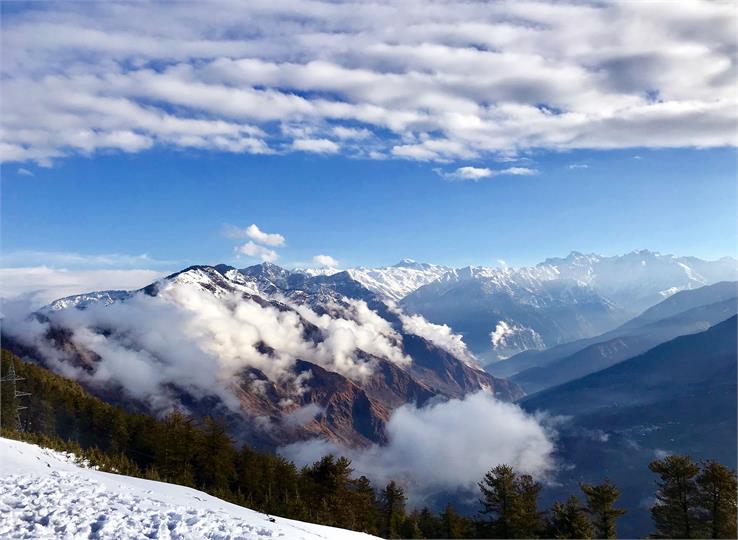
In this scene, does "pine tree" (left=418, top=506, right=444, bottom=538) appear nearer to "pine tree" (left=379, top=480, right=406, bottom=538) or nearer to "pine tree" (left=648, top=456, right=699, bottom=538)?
"pine tree" (left=379, top=480, right=406, bottom=538)

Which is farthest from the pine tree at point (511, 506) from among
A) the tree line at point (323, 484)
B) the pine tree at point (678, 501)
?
the pine tree at point (678, 501)

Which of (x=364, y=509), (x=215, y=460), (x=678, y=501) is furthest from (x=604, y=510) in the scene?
(x=215, y=460)

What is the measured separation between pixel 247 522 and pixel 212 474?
5541 cm

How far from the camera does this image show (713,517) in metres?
47.6

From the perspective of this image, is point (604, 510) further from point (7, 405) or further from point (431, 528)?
point (7, 405)

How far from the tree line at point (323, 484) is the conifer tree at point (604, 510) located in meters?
0.10

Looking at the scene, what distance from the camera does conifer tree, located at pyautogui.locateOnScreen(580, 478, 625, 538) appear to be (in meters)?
53.0

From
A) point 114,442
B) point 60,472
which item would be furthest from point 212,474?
point 60,472

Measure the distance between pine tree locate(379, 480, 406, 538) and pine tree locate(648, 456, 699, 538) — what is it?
3689 centimetres

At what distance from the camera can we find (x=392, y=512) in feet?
263

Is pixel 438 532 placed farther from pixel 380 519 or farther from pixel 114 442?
pixel 114 442

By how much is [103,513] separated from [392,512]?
6721cm

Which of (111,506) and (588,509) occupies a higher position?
(111,506)

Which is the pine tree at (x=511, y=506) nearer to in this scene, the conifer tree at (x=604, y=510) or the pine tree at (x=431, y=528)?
the conifer tree at (x=604, y=510)
